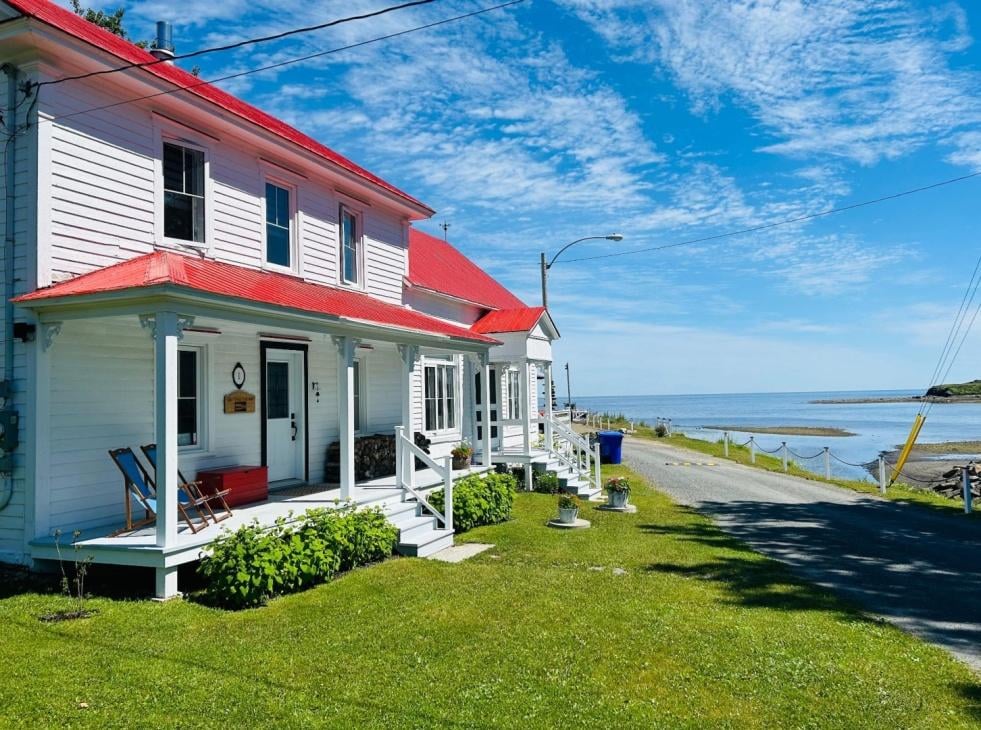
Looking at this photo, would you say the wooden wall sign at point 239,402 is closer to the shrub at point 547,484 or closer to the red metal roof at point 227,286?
the red metal roof at point 227,286

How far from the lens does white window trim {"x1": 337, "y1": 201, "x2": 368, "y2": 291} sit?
1391 centimetres

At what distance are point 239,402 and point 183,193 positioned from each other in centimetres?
322

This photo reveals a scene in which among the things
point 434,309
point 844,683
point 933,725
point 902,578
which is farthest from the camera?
point 434,309

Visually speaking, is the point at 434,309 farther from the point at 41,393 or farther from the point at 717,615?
the point at 717,615

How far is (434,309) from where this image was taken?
17906mm

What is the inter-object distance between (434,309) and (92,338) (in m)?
9.83

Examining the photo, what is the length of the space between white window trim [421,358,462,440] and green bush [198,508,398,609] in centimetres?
692

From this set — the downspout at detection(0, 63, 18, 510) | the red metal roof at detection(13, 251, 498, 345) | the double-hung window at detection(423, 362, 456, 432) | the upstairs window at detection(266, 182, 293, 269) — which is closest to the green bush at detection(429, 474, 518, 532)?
the red metal roof at detection(13, 251, 498, 345)

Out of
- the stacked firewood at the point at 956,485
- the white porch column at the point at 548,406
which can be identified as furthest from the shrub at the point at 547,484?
the stacked firewood at the point at 956,485

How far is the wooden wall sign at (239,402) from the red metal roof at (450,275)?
19.5ft

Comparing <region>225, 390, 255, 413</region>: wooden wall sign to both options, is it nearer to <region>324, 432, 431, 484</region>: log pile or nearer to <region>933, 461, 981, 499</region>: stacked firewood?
<region>324, 432, 431, 484</region>: log pile

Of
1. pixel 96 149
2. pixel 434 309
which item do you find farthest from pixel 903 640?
pixel 434 309

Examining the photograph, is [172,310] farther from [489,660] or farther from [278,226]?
[278,226]

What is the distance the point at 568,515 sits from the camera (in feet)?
42.3
